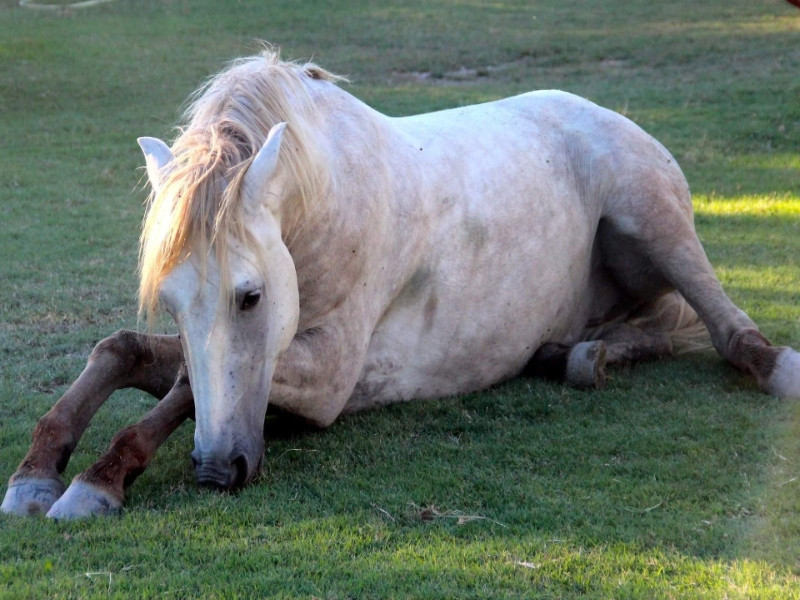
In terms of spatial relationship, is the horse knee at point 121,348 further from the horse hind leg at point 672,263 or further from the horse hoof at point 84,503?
the horse hind leg at point 672,263

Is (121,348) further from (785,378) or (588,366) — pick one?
(785,378)

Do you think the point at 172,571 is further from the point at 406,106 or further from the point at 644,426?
the point at 406,106

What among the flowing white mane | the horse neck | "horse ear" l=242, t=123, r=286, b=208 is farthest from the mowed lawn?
"horse ear" l=242, t=123, r=286, b=208

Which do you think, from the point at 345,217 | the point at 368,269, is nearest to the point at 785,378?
the point at 368,269

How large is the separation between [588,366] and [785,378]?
0.86m

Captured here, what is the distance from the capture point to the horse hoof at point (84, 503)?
3422 millimetres

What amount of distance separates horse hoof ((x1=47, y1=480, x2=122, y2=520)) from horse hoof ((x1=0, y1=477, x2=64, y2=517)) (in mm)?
76

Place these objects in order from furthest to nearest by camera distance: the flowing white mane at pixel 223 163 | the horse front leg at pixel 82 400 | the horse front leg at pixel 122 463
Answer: the horse front leg at pixel 82 400, the horse front leg at pixel 122 463, the flowing white mane at pixel 223 163

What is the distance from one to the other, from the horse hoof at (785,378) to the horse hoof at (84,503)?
9.33ft

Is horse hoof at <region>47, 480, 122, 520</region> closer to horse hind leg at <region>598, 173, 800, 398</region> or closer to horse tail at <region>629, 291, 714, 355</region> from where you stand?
horse hind leg at <region>598, 173, 800, 398</region>

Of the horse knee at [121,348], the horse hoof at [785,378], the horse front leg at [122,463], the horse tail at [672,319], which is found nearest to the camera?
the horse front leg at [122,463]

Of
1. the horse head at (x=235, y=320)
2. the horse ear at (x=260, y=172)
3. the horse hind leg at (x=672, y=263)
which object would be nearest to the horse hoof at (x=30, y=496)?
the horse head at (x=235, y=320)

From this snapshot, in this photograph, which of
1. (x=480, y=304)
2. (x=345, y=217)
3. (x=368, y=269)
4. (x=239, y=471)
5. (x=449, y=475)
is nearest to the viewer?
(x=239, y=471)

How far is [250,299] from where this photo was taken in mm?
3428
